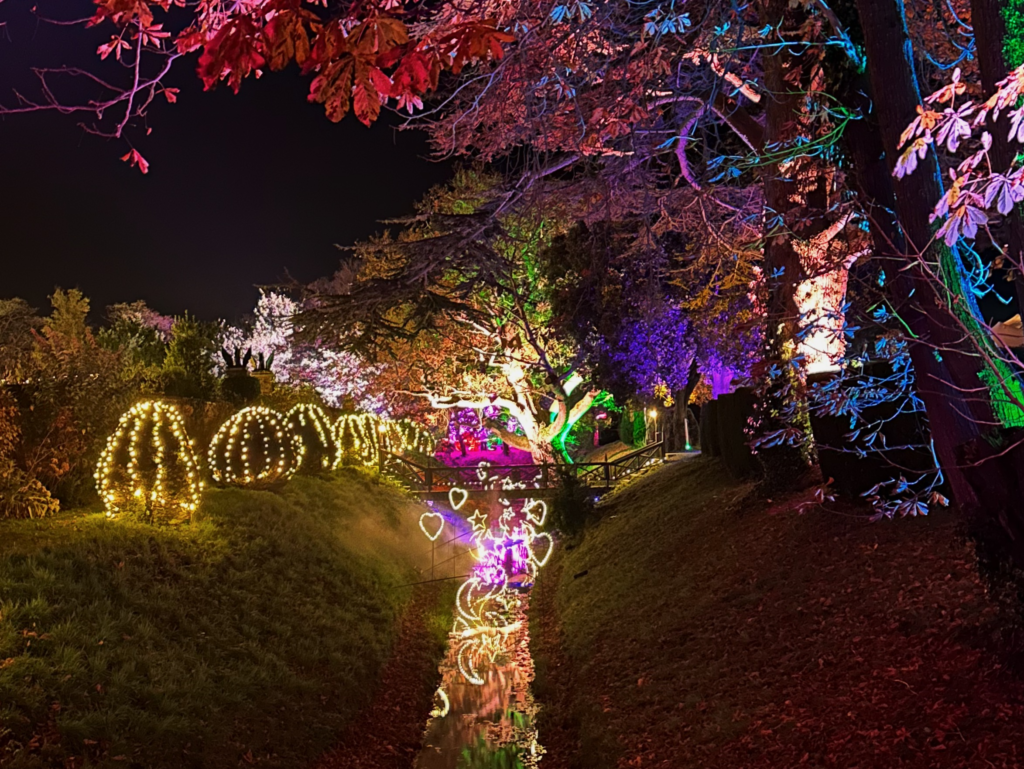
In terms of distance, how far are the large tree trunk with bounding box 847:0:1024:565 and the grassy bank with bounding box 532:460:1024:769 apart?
38.2 inches

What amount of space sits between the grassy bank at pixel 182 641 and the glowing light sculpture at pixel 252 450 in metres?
1.24

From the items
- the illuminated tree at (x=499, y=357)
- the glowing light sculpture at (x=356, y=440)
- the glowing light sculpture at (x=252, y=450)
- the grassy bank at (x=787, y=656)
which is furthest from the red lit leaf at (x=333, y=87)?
the glowing light sculpture at (x=356, y=440)

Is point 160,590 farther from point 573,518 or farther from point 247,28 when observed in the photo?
point 573,518

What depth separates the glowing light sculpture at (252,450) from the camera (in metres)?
15.2

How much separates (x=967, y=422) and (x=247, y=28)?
5235 mm

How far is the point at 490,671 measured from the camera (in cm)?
1196

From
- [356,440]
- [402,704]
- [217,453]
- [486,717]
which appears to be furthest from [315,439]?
[486,717]

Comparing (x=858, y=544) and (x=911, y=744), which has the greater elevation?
(x=858, y=544)

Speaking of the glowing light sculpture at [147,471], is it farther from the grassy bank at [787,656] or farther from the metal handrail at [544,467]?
the metal handrail at [544,467]

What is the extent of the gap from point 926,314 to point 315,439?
17.2m

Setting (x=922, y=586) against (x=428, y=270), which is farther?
(x=428, y=270)

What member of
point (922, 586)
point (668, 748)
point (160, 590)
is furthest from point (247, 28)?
point (160, 590)

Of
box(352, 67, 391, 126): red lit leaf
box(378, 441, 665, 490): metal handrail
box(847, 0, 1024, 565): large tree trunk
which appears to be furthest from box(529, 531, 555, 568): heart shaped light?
box(352, 67, 391, 126): red lit leaf

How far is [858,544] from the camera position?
8.27 metres
